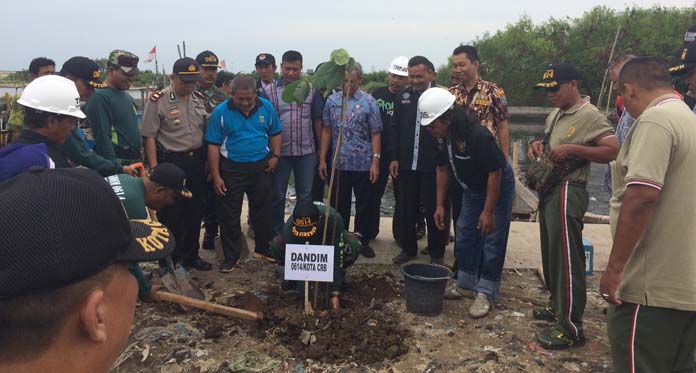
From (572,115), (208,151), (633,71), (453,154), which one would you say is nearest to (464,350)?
(453,154)

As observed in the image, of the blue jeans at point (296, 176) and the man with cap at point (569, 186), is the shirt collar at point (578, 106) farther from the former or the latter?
the blue jeans at point (296, 176)

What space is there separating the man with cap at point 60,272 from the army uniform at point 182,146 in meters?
3.61

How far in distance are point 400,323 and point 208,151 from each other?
244cm

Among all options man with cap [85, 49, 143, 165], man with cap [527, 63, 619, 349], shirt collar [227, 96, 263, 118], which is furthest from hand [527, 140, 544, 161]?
man with cap [85, 49, 143, 165]

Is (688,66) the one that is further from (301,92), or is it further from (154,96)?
(154,96)

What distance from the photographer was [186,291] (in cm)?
395

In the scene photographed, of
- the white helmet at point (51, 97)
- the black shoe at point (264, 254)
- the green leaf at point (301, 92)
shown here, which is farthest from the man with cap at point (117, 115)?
the green leaf at point (301, 92)

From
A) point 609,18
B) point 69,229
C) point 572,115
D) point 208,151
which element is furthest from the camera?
point 609,18

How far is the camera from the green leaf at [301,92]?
3.63 m

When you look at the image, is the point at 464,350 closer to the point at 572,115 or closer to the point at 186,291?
the point at 572,115

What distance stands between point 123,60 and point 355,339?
3105mm

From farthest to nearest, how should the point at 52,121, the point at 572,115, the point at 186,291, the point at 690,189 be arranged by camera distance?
1. the point at 186,291
2. the point at 572,115
3. the point at 52,121
4. the point at 690,189

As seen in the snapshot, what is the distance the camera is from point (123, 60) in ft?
13.8

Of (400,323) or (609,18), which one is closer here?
(400,323)
